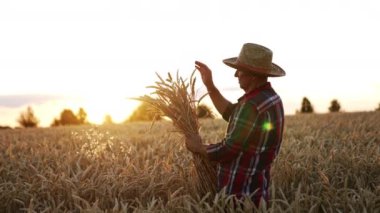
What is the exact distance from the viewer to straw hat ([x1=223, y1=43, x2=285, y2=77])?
4008 millimetres

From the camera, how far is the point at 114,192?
15.6ft

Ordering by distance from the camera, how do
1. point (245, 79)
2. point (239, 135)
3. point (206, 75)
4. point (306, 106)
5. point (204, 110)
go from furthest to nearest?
1. point (306, 106)
2. point (204, 110)
3. point (206, 75)
4. point (245, 79)
5. point (239, 135)

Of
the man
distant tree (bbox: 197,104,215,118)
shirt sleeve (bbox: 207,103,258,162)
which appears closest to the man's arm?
distant tree (bbox: 197,104,215,118)

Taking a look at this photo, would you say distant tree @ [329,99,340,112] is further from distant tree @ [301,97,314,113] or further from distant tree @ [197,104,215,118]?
distant tree @ [197,104,215,118]

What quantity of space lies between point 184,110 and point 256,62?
2.53ft

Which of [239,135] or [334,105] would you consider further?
[334,105]

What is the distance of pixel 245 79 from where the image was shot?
407 cm

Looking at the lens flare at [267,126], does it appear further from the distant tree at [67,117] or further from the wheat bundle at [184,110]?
the distant tree at [67,117]

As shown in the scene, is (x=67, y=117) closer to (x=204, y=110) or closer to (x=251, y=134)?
(x=204, y=110)

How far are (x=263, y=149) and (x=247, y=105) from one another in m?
0.37

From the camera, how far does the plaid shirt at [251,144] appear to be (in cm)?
393

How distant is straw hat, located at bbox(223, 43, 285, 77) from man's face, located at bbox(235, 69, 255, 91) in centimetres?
4

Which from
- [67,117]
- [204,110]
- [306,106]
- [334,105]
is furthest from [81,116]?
[204,110]

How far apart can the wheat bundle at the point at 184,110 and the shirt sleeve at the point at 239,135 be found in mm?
463
